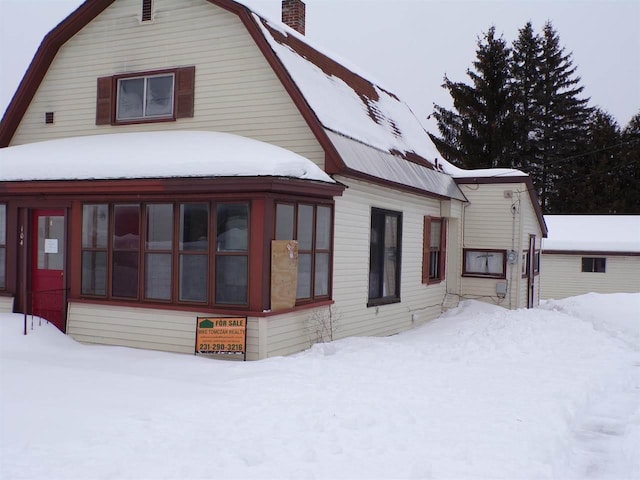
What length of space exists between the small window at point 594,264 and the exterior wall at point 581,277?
0.47 ft

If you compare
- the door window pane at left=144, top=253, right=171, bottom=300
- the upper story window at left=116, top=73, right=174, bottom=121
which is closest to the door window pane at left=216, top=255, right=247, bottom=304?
the door window pane at left=144, top=253, right=171, bottom=300

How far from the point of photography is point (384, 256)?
1279 cm

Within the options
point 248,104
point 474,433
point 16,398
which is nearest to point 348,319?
point 248,104

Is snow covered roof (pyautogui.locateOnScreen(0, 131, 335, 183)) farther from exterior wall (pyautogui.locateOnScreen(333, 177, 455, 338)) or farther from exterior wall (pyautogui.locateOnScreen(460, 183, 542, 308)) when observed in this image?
exterior wall (pyautogui.locateOnScreen(460, 183, 542, 308))

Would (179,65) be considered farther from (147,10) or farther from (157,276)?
(157,276)

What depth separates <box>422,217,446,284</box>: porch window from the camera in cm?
1488

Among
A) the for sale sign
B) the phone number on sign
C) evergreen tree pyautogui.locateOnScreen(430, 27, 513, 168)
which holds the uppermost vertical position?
evergreen tree pyautogui.locateOnScreen(430, 27, 513, 168)

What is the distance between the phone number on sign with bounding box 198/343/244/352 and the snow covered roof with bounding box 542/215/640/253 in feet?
71.6

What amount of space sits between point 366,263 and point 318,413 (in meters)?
5.81

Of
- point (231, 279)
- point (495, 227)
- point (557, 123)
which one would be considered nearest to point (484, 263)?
point (495, 227)

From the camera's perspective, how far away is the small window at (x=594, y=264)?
89.8 ft

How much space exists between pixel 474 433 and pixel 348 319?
17.8 feet

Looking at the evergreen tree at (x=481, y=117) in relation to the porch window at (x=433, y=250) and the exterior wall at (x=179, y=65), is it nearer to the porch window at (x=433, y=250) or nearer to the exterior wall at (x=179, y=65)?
the porch window at (x=433, y=250)

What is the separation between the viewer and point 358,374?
8484 millimetres
